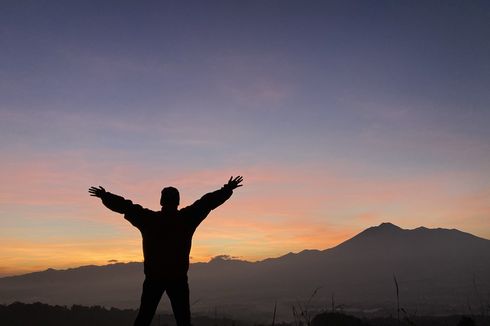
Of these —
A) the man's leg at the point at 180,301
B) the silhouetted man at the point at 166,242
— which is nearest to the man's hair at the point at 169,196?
the silhouetted man at the point at 166,242

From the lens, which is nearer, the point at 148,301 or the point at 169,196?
the point at 148,301

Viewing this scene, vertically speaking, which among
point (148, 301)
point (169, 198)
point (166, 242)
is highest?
point (169, 198)

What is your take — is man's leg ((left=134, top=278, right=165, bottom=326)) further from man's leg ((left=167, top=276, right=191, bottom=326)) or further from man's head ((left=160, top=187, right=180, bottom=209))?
man's head ((left=160, top=187, right=180, bottom=209))

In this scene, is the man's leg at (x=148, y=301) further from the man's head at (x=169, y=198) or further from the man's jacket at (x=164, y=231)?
the man's head at (x=169, y=198)

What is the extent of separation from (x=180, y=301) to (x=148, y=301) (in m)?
0.41

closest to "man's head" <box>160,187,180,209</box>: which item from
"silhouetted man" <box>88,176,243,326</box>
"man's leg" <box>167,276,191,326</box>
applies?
"silhouetted man" <box>88,176,243,326</box>

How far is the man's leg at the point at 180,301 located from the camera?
19.6ft

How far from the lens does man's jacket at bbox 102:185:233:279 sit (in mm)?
6066

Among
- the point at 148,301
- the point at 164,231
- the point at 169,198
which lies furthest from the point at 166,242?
the point at 148,301

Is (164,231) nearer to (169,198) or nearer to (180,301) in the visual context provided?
(169,198)

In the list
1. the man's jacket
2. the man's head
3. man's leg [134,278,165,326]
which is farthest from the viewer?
Result: the man's head

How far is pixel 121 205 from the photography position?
6.38m

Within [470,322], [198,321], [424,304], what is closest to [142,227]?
[470,322]

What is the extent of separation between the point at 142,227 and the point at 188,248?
0.68 m
